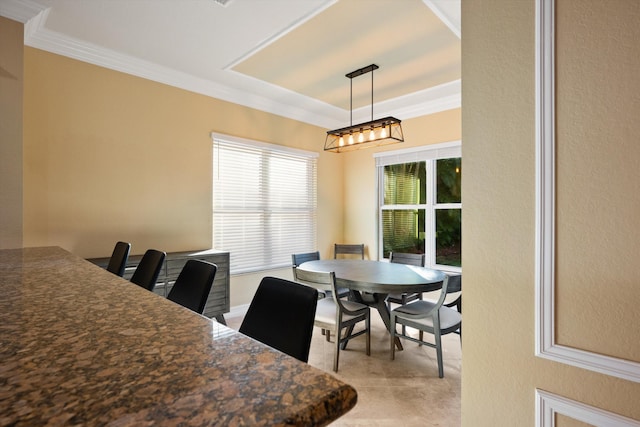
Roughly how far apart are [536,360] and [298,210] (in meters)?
3.84

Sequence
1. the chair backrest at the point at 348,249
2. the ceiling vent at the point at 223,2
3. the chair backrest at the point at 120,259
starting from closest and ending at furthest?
the chair backrest at the point at 120,259 → the ceiling vent at the point at 223,2 → the chair backrest at the point at 348,249

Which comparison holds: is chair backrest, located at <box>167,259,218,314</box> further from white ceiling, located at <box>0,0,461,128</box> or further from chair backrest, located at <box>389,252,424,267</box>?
chair backrest, located at <box>389,252,424,267</box>

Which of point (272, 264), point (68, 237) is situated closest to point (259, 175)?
point (272, 264)

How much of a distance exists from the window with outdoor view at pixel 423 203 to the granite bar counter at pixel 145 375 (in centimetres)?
410

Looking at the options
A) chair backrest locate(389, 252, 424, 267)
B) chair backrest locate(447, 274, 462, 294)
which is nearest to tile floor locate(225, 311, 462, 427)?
chair backrest locate(447, 274, 462, 294)

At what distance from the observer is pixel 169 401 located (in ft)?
1.44

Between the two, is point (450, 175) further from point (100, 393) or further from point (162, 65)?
point (100, 393)

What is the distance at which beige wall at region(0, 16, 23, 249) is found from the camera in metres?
2.42

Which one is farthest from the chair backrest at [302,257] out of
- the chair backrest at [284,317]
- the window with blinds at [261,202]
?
the chair backrest at [284,317]

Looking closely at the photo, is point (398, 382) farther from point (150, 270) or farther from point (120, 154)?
point (120, 154)

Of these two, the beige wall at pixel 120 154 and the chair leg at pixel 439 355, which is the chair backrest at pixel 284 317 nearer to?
the chair leg at pixel 439 355

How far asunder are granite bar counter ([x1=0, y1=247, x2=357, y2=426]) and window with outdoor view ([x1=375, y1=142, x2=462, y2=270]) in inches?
161

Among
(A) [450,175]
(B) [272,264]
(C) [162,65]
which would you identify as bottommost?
(B) [272,264]

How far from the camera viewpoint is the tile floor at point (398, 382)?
2104mm
